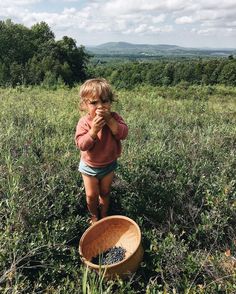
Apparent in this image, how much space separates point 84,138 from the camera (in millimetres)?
2699

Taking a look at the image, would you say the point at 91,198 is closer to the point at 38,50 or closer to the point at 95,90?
the point at 95,90

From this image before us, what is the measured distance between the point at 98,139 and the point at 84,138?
0.53ft

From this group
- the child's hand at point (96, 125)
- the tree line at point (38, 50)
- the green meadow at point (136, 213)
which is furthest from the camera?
the tree line at point (38, 50)

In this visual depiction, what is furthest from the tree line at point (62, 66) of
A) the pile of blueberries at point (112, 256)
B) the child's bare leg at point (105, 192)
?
the pile of blueberries at point (112, 256)

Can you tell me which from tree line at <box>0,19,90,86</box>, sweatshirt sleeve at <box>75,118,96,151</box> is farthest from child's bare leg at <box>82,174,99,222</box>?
tree line at <box>0,19,90,86</box>

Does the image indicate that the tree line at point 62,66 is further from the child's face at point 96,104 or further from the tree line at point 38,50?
the child's face at point 96,104

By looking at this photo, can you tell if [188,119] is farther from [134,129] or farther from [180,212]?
[180,212]

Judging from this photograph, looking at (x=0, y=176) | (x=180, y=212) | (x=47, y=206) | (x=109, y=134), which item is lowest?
(x=180, y=212)

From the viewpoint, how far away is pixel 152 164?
3436mm

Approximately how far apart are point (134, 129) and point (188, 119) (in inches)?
61.4

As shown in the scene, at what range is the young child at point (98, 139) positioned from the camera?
2.69 metres

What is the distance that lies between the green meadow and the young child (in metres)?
0.18

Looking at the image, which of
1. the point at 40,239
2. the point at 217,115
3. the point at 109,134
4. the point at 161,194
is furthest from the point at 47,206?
the point at 217,115

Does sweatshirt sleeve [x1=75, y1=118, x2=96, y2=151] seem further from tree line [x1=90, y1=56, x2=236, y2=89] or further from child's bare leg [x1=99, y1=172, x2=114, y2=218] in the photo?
tree line [x1=90, y1=56, x2=236, y2=89]
